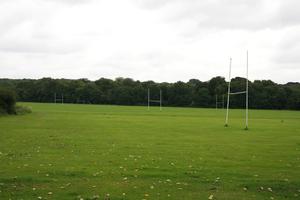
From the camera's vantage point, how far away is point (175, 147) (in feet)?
73.7

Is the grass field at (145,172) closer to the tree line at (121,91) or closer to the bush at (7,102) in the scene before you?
the bush at (7,102)

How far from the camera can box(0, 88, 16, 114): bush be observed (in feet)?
190

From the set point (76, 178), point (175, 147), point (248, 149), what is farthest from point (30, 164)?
point (248, 149)

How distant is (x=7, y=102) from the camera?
59.7m

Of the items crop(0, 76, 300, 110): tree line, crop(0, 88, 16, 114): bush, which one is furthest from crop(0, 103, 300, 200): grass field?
crop(0, 76, 300, 110): tree line

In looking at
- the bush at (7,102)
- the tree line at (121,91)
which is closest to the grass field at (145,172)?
the bush at (7,102)

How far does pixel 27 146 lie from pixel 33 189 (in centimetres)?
1049

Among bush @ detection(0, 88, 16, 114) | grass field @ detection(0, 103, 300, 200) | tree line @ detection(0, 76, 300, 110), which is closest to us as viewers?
grass field @ detection(0, 103, 300, 200)

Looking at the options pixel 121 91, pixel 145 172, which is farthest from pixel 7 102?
pixel 121 91

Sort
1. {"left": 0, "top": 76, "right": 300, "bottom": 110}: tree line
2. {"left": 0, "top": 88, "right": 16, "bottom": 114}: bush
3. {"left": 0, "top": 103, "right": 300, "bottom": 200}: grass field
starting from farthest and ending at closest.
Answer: {"left": 0, "top": 76, "right": 300, "bottom": 110}: tree line → {"left": 0, "top": 88, "right": 16, "bottom": 114}: bush → {"left": 0, "top": 103, "right": 300, "bottom": 200}: grass field

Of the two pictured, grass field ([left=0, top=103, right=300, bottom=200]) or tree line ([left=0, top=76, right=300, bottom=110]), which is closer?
grass field ([left=0, top=103, right=300, bottom=200])

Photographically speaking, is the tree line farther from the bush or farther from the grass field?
the grass field

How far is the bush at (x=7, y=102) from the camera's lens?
57.9m

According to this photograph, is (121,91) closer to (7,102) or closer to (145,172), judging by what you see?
(7,102)
